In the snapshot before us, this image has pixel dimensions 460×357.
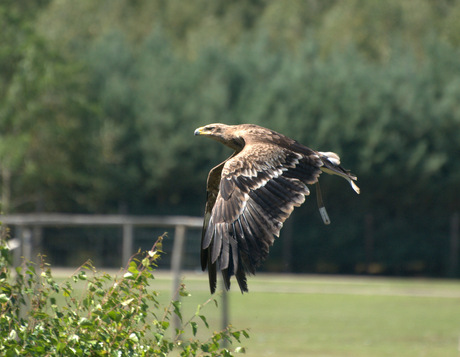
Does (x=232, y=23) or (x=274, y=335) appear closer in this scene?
(x=274, y=335)

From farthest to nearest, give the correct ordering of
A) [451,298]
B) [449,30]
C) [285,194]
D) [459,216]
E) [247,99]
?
[449,30] < [247,99] < [459,216] < [451,298] < [285,194]

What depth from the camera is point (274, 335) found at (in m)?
15.9

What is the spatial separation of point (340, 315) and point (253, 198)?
14.1m

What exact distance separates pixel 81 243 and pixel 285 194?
770 inches

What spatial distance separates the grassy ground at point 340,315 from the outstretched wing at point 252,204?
6130mm

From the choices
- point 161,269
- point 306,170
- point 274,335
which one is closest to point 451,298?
point 161,269


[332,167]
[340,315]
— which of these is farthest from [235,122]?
[332,167]

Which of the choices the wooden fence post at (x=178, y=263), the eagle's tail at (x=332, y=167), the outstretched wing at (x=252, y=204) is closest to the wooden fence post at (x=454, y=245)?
the wooden fence post at (x=178, y=263)

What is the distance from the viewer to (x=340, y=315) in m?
→ 19.7

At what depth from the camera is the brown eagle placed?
5.62 metres

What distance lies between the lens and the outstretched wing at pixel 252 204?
5605 mm

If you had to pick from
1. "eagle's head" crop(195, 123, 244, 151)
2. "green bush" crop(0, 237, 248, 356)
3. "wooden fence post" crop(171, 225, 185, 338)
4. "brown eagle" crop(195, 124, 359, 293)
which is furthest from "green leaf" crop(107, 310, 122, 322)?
"wooden fence post" crop(171, 225, 185, 338)

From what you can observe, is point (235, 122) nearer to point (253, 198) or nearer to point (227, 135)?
point (227, 135)

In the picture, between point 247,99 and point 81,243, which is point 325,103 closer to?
point 247,99
